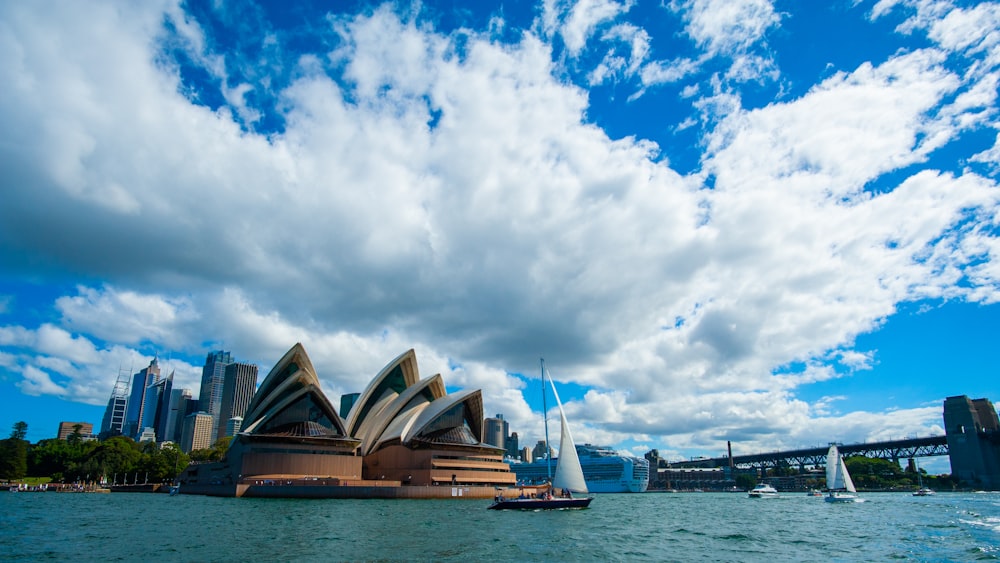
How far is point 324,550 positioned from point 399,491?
52.0 meters

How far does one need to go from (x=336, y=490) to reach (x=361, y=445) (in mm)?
26550

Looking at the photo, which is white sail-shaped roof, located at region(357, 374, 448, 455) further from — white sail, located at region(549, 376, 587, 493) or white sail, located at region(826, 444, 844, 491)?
white sail, located at region(826, 444, 844, 491)

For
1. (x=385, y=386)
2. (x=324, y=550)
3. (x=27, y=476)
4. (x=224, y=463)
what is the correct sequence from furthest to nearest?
(x=27, y=476) < (x=385, y=386) < (x=224, y=463) < (x=324, y=550)

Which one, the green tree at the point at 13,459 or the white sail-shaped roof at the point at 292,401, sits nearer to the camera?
the white sail-shaped roof at the point at 292,401

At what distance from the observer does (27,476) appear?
122500 mm

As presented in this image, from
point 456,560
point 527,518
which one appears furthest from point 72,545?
point 527,518

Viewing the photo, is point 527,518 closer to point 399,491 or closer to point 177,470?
point 399,491

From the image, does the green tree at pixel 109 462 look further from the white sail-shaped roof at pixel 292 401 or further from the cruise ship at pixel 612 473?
the cruise ship at pixel 612 473

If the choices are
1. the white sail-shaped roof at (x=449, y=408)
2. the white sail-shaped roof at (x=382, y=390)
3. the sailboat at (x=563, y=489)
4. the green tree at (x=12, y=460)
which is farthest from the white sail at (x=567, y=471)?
the green tree at (x=12, y=460)

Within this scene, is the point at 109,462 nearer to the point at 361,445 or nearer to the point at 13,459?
the point at 13,459

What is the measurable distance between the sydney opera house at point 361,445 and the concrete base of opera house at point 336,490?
0.39ft

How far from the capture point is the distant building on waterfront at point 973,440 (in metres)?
140

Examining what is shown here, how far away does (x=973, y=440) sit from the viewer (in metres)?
142

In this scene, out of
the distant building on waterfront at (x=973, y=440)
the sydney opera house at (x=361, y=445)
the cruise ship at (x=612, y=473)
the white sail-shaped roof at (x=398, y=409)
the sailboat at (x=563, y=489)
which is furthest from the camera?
the cruise ship at (x=612, y=473)
